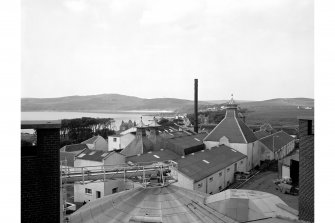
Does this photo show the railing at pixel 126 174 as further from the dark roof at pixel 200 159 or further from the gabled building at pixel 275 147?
the gabled building at pixel 275 147

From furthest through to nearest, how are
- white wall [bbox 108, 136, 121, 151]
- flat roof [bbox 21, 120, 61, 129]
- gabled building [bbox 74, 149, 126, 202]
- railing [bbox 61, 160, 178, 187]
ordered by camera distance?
white wall [bbox 108, 136, 121, 151] → gabled building [bbox 74, 149, 126, 202] → railing [bbox 61, 160, 178, 187] → flat roof [bbox 21, 120, 61, 129]

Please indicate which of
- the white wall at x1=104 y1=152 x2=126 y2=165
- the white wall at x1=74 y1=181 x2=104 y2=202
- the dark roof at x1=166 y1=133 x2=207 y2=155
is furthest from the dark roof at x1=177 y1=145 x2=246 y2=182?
the white wall at x1=74 y1=181 x2=104 y2=202

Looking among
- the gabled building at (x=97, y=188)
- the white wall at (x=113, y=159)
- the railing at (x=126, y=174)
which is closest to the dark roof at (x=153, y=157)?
the white wall at (x=113, y=159)

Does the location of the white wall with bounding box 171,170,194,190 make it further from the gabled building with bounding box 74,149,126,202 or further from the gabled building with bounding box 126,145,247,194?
the gabled building with bounding box 74,149,126,202

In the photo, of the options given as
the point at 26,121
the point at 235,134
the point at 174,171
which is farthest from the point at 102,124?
the point at 26,121

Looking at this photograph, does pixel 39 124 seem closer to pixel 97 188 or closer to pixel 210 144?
pixel 97 188

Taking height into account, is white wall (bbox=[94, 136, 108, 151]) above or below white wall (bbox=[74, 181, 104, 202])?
above

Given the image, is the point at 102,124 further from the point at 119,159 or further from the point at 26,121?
the point at 26,121
